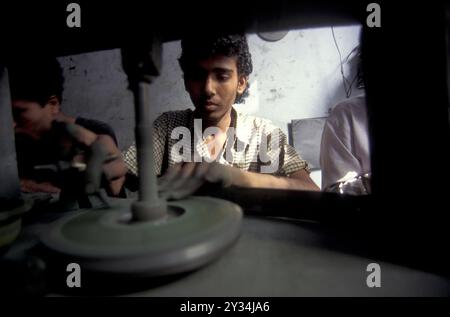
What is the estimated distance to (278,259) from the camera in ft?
2.11

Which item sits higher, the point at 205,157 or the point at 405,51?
the point at 405,51

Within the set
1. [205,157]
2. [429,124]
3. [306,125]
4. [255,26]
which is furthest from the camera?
[306,125]

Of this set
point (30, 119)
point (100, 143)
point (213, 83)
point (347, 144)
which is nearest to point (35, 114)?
point (30, 119)

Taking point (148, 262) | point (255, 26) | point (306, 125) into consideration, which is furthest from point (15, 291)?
point (306, 125)

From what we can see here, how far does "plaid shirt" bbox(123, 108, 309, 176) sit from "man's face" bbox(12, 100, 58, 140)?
559mm

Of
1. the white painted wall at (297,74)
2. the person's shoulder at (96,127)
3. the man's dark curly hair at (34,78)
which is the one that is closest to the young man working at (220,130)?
the person's shoulder at (96,127)

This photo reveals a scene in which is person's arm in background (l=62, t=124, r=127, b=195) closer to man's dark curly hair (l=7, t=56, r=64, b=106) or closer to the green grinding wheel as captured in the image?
the green grinding wheel

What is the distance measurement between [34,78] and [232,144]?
39.4 inches

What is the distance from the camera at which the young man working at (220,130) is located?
148cm

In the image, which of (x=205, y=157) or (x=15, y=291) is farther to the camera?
(x=205, y=157)

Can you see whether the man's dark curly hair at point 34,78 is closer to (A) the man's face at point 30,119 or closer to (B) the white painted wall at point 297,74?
(A) the man's face at point 30,119
